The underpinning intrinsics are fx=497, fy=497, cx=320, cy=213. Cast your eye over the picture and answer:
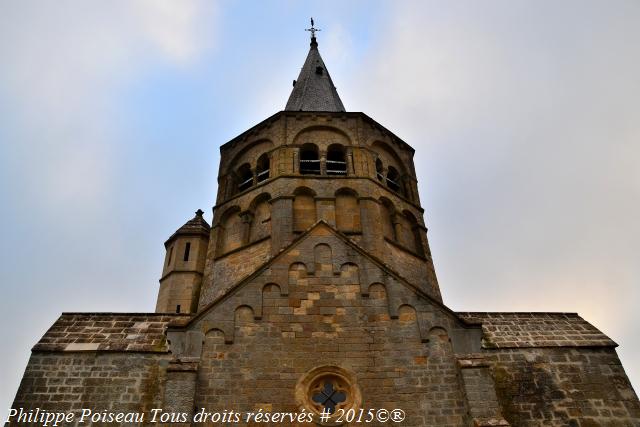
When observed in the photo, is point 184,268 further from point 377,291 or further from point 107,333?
point 377,291

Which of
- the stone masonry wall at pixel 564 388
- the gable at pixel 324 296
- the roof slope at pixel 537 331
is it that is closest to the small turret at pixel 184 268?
the gable at pixel 324 296

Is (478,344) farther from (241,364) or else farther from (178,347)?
(178,347)

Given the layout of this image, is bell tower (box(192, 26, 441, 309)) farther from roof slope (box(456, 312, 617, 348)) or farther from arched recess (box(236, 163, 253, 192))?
roof slope (box(456, 312, 617, 348))

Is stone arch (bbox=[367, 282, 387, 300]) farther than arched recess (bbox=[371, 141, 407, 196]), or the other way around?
arched recess (bbox=[371, 141, 407, 196])

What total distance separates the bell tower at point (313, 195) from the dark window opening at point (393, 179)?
0.13ft

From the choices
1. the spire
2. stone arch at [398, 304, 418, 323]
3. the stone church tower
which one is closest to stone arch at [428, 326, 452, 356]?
the stone church tower

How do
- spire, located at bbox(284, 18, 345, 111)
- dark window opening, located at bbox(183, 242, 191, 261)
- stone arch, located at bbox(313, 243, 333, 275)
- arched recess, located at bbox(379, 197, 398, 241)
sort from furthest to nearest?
spire, located at bbox(284, 18, 345, 111), dark window opening, located at bbox(183, 242, 191, 261), arched recess, located at bbox(379, 197, 398, 241), stone arch, located at bbox(313, 243, 333, 275)

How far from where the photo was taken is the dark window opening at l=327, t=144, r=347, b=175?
18502mm

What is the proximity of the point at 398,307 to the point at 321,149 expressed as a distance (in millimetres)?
9886

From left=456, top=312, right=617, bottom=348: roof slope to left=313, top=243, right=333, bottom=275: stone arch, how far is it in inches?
144

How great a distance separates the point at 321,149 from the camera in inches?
750

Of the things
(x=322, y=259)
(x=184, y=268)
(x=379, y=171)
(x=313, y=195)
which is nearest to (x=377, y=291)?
(x=322, y=259)

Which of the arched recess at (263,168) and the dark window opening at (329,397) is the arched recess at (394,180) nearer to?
the arched recess at (263,168)

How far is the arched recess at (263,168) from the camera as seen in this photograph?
750 inches
